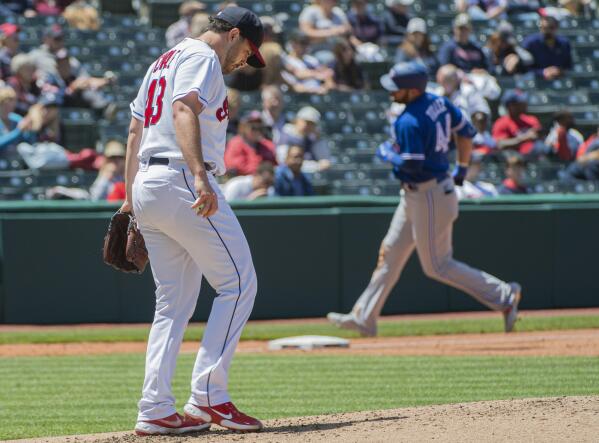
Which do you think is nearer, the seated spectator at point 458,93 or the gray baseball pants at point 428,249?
the gray baseball pants at point 428,249

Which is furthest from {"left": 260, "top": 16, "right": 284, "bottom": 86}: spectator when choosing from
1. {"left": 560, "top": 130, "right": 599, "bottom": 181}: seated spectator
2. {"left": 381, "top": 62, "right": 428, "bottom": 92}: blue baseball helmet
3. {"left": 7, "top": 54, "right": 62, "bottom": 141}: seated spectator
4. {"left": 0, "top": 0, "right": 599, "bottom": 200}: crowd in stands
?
{"left": 381, "top": 62, "right": 428, "bottom": 92}: blue baseball helmet

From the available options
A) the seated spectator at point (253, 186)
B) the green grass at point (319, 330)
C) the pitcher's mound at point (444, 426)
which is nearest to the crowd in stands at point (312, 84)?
the seated spectator at point (253, 186)

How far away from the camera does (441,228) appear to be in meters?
9.30

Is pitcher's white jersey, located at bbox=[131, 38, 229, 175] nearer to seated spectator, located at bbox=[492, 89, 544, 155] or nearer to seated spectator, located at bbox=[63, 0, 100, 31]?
seated spectator, located at bbox=[492, 89, 544, 155]

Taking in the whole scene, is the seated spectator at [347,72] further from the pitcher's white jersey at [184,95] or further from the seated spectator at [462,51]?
the pitcher's white jersey at [184,95]

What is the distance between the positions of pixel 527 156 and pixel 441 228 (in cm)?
554

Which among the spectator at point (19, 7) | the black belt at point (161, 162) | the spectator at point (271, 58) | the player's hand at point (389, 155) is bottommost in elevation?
the player's hand at point (389, 155)

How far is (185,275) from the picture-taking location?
521 cm

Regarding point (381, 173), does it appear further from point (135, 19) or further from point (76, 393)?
point (76, 393)

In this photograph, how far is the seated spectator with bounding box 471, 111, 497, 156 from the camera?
14.1m

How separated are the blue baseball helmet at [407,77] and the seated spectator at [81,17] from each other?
6862 millimetres

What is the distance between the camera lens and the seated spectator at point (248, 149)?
12.6 meters

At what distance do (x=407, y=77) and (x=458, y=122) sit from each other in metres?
0.56

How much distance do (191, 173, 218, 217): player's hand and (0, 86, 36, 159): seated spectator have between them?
801 cm
